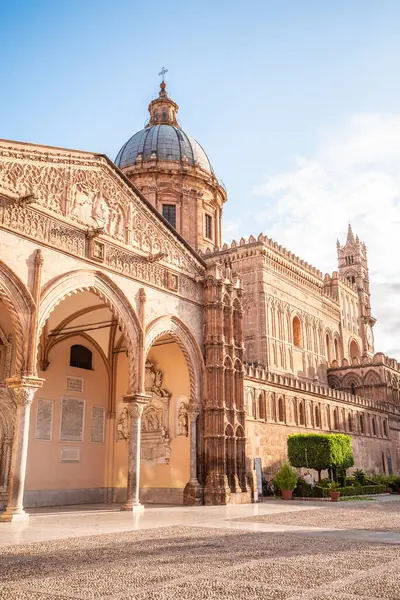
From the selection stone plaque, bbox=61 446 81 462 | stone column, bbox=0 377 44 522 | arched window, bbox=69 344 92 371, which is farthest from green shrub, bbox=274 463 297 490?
stone column, bbox=0 377 44 522

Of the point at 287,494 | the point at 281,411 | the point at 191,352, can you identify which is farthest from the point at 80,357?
the point at 281,411

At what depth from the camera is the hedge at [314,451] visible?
25.0 m

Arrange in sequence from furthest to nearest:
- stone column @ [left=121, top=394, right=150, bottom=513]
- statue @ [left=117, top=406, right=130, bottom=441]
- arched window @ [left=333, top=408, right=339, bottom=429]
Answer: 1. arched window @ [left=333, top=408, right=339, bottom=429]
2. statue @ [left=117, top=406, right=130, bottom=441]
3. stone column @ [left=121, top=394, right=150, bottom=513]

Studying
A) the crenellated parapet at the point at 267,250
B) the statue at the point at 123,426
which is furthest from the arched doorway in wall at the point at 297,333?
the statue at the point at 123,426

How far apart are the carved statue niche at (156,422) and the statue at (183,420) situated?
2.09 feet

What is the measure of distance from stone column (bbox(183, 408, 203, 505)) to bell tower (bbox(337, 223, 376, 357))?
3812 cm

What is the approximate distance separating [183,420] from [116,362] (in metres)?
4.19

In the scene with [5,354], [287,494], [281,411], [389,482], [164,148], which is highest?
[164,148]

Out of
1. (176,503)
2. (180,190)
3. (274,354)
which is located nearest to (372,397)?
(274,354)

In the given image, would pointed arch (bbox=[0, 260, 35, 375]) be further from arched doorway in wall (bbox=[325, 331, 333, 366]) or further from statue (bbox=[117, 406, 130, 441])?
arched doorway in wall (bbox=[325, 331, 333, 366])

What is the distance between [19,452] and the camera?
46.8ft

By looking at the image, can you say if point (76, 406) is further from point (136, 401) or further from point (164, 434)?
point (136, 401)

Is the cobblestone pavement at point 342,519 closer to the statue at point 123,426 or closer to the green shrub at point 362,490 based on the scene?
the green shrub at point 362,490

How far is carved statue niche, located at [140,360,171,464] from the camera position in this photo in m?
22.5
